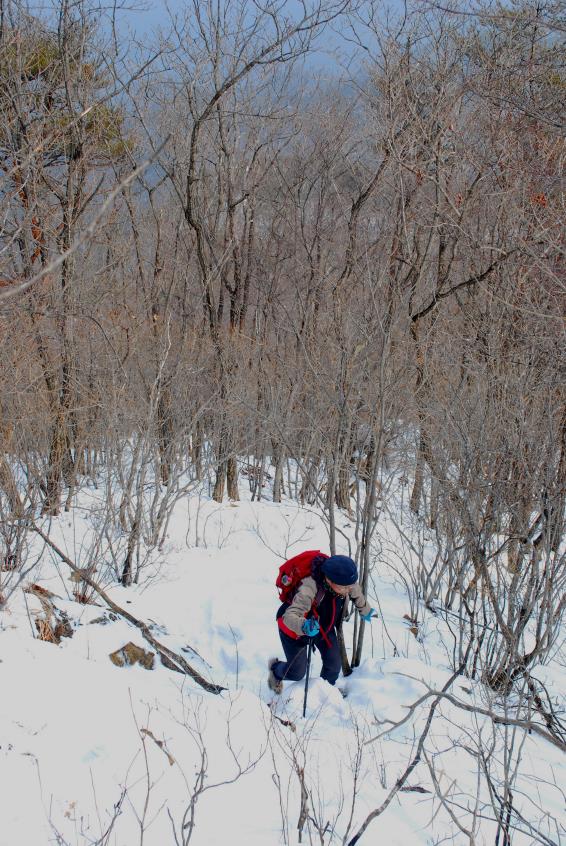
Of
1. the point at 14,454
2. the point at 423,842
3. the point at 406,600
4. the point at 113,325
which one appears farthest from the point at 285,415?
the point at 423,842

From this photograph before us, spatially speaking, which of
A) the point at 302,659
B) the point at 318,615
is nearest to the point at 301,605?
the point at 318,615

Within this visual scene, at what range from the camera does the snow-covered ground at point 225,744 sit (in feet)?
9.80

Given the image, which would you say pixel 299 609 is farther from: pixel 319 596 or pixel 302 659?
pixel 302 659

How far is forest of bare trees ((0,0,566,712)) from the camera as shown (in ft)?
18.5

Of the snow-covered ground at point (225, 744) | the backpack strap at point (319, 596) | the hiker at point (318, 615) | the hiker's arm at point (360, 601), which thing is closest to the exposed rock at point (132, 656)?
the snow-covered ground at point (225, 744)

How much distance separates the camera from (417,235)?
413 inches

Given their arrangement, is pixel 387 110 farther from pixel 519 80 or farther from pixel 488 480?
pixel 488 480

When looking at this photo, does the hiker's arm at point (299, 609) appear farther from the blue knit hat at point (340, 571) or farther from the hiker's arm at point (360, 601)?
the hiker's arm at point (360, 601)

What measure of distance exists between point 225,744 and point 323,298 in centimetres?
1026

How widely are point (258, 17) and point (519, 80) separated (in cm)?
491

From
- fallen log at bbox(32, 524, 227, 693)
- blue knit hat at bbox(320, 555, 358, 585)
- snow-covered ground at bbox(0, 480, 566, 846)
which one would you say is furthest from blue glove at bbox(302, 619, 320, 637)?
fallen log at bbox(32, 524, 227, 693)

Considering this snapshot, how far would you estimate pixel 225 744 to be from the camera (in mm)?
3869

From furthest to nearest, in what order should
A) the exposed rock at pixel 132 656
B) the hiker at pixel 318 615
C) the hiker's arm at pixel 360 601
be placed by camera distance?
the hiker's arm at pixel 360 601, the hiker at pixel 318 615, the exposed rock at pixel 132 656

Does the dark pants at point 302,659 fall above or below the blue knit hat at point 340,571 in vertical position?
below
